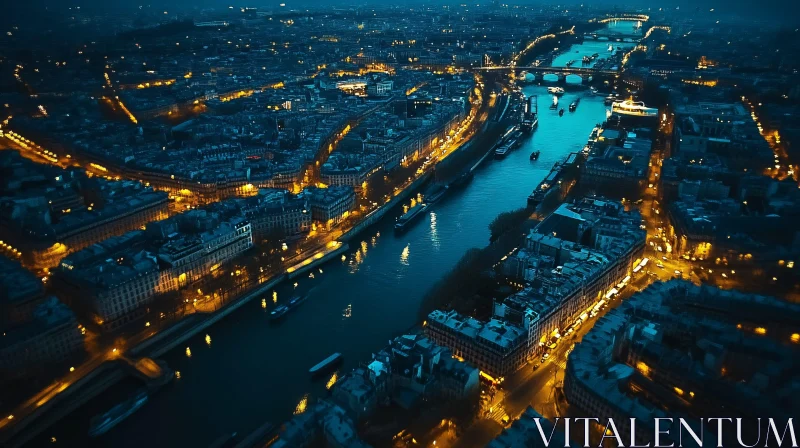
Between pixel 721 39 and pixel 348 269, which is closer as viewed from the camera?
pixel 348 269

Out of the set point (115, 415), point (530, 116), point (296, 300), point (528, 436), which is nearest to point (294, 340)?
point (296, 300)

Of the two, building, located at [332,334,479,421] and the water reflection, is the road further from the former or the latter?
building, located at [332,334,479,421]

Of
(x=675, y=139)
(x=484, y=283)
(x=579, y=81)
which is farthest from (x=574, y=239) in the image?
(x=579, y=81)

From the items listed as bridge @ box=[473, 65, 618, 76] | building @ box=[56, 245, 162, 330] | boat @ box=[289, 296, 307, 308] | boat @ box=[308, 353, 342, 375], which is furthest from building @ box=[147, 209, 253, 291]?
bridge @ box=[473, 65, 618, 76]

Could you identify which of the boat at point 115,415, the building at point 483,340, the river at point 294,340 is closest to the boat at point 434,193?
the river at point 294,340

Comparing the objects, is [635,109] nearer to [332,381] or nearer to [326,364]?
[326,364]

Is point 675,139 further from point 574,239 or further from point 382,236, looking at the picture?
point 382,236

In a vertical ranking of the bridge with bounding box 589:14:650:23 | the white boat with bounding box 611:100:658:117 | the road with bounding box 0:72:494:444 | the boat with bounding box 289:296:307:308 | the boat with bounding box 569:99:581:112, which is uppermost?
the bridge with bounding box 589:14:650:23
